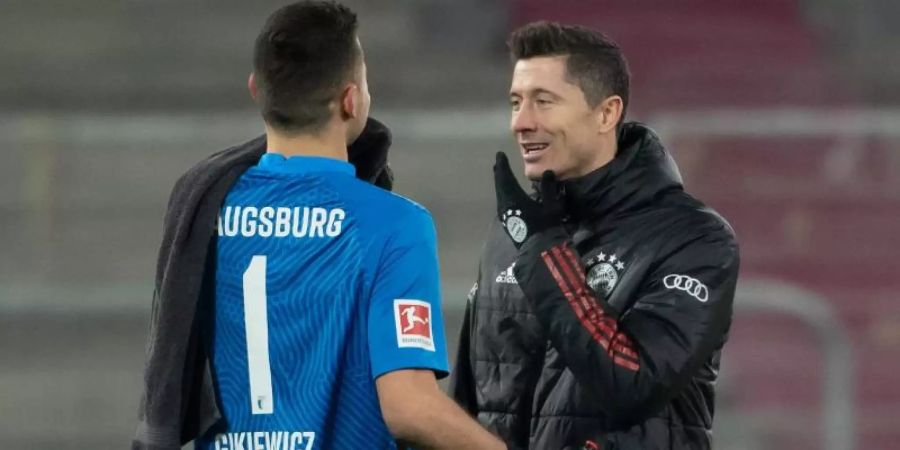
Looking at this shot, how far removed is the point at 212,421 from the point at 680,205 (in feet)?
2.79

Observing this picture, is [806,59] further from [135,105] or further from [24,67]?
[24,67]

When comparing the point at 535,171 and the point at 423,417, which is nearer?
the point at 423,417

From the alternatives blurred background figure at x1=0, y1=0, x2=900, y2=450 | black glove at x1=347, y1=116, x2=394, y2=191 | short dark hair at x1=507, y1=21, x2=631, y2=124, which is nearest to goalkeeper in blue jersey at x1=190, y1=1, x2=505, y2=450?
black glove at x1=347, y1=116, x2=394, y2=191

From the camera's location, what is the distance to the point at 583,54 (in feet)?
8.55

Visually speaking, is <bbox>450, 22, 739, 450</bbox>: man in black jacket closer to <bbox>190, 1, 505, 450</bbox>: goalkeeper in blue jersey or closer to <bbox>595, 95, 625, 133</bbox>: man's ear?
<bbox>595, 95, 625, 133</bbox>: man's ear

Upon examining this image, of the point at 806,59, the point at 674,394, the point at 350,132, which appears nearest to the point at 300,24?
the point at 350,132

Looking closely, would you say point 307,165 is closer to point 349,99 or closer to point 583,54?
point 349,99

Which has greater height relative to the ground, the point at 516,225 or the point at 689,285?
the point at 516,225

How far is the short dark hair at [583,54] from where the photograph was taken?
2600mm

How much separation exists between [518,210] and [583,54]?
0.34 meters

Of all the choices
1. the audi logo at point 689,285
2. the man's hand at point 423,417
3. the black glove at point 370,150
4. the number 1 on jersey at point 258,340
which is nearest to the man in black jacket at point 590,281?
the audi logo at point 689,285

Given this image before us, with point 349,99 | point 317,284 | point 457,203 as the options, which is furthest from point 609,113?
point 457,203

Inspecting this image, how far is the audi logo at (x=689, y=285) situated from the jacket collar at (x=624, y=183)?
17 centimetres

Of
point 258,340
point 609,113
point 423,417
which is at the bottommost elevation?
point 423,417
